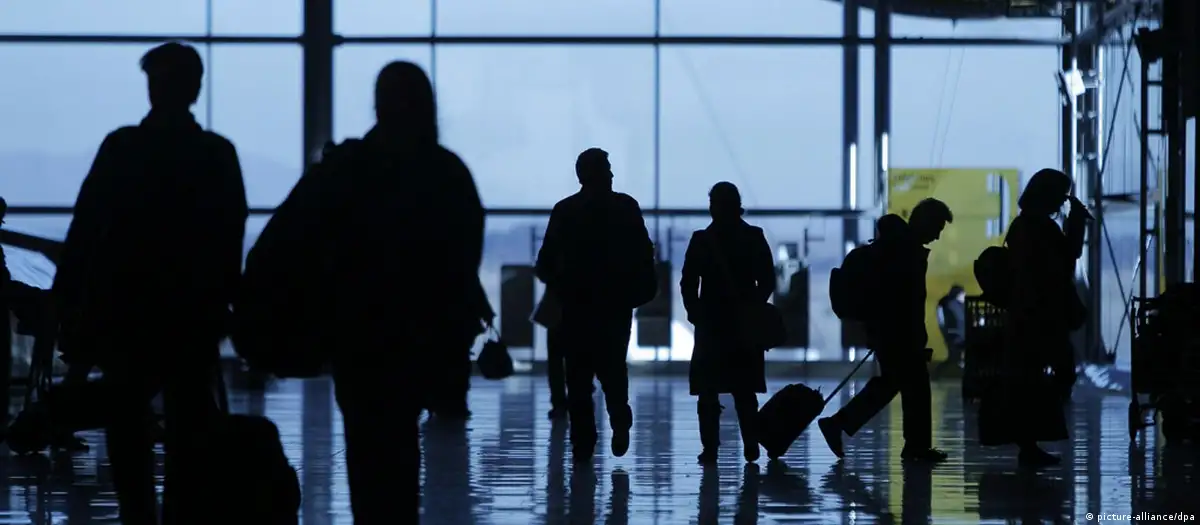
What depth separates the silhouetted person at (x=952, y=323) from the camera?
61.5ft

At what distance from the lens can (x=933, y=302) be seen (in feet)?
64.5

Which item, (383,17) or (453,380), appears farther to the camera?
(383,17)

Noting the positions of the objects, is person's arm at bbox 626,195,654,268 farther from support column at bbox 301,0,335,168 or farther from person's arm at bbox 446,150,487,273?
support column at bbox 301,0,335,168

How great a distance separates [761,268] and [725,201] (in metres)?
0.33

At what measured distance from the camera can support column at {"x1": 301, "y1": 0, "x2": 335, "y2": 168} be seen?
62.3 feet

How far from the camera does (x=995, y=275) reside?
8266 mm

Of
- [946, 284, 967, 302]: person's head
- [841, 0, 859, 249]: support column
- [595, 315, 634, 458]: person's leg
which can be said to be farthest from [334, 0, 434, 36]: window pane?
[595, 315, 634, 458]: person's leg

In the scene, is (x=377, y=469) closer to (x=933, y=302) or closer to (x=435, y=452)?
(x=435, y=452)

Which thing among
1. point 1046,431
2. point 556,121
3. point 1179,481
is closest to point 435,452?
point 1046,431

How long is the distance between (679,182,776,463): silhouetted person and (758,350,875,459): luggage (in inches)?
3.1

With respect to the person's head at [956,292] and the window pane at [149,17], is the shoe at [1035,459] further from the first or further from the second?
the window pane at [149,17]

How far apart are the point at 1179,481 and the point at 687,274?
2.19 metres

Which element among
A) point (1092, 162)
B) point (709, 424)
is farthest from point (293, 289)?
point (1092, 162)

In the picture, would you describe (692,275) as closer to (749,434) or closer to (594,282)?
(594,282)
